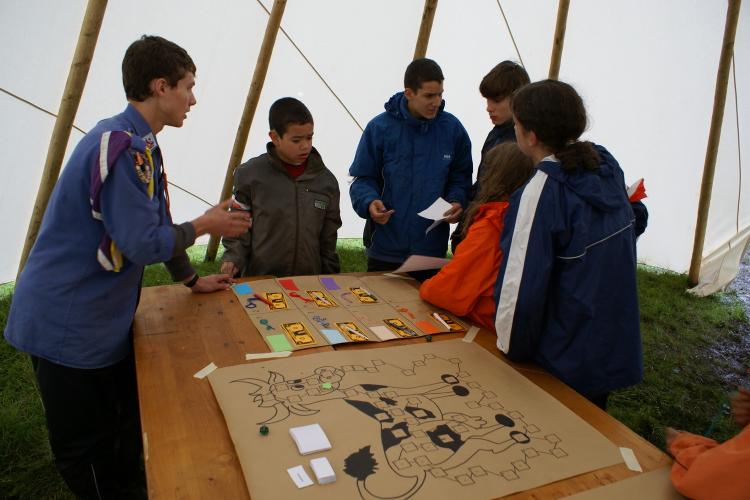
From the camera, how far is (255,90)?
4277mm

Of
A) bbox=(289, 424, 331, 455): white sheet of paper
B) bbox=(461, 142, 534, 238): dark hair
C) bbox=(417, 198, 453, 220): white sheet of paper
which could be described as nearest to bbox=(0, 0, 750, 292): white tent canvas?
bbox=(417, 198, 453, 220): white sheet of paper

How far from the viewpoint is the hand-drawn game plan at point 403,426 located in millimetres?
1006

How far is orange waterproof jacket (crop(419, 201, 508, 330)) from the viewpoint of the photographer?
1794 millimetres

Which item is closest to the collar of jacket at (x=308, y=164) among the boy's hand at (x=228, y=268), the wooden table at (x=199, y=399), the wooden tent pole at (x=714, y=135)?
the boy's hand at (x=228, y=268)

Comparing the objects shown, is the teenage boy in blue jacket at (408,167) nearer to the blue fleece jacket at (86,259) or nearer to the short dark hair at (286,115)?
the short dark hair at (286,115)

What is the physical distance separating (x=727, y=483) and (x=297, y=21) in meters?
4.41

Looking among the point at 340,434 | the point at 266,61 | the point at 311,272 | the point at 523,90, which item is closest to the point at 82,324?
the point at 340,434

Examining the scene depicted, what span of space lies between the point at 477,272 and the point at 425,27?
343cm

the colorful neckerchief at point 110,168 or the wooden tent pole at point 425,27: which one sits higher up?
the wooden tent pole at point 425,27

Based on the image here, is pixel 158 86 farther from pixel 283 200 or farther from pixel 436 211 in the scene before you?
pixel 436 211

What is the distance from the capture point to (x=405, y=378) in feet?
4.59

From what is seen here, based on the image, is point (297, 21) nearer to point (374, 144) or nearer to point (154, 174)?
point (374, 144)

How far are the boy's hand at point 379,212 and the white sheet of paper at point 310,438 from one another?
1.50m

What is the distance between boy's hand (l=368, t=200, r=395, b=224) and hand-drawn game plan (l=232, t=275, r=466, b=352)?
38 cm
